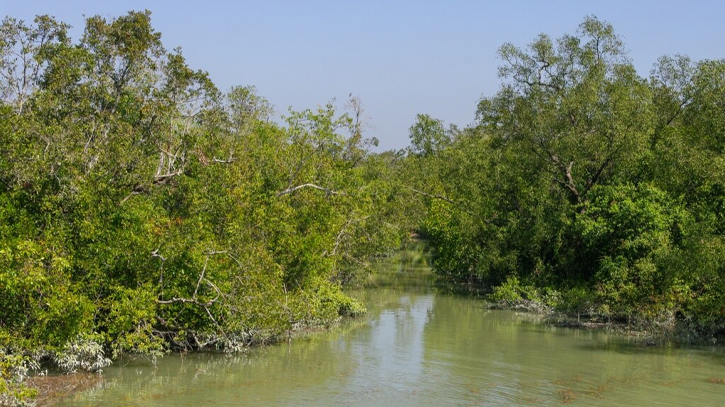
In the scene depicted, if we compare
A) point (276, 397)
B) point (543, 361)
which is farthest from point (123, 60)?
point (543, 361)

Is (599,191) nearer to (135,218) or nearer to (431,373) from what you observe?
(431,373)

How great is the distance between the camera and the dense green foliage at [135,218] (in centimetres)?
1777

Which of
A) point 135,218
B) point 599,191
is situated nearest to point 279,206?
point 135,218

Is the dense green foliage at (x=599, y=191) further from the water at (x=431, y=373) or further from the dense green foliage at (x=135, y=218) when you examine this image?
the dense green foliage at (x=135, y=218)

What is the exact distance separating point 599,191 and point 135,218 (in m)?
21.1

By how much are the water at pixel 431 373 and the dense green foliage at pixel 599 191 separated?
275cm

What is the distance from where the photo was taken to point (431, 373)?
20.8 metres

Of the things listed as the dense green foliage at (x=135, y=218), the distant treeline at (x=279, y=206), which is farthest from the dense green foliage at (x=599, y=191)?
the dense green foliage at (x=135, y=218)

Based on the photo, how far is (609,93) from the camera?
35031mm

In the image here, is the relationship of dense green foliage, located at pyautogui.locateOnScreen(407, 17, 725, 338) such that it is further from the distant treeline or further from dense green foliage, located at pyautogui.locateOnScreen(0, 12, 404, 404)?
dense green foliage, located at pyautogui.locateOnScreen(0, 12, 404, 404)

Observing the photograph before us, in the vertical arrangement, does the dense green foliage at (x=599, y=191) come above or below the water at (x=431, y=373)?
above

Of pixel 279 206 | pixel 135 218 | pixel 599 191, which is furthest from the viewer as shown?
pixel 599 191

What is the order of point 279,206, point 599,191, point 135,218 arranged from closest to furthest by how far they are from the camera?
point 135,218 < point 279,206 < point 599,191

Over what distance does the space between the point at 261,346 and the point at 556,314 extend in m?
14.2
